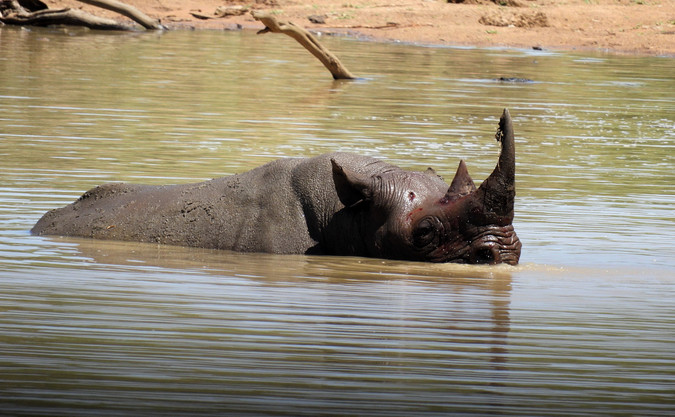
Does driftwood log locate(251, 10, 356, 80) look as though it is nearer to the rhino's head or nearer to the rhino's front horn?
the rhino's head

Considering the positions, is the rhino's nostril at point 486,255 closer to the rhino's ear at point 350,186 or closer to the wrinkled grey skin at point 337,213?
the wrinkled grey skin at point 337,213

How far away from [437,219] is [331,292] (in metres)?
1.17

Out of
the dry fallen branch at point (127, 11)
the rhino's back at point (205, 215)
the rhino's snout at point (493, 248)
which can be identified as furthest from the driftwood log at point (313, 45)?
the rhino's snout at point (493, 248)

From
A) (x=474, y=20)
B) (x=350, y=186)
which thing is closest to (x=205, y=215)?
(x=350, y=186)

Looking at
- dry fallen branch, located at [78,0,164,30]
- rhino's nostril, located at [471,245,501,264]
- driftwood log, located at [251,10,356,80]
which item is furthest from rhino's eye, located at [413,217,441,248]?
dry fallen branch, located at [78,0,164,30]

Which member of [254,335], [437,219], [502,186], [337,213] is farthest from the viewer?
[337,213]

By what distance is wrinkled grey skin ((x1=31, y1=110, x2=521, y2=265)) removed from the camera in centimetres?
829

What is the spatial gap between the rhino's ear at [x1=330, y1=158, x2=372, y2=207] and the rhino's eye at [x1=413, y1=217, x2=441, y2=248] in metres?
0.43

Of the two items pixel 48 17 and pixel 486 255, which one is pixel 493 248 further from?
pixel 48 17

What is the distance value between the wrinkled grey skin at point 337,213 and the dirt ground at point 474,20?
91.5 ft

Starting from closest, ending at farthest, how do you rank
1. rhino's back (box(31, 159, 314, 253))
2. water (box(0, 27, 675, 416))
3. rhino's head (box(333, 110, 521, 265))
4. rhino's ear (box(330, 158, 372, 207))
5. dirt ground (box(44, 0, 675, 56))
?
water (box(0, 27, 675, 416))
rhino's head (box(333, 110, 521, 265))
rhino's ear (box(330, 158, 372, 207))
rhino's back (box(31, 159, 314, 253))
dirt ground (box(44, 0, 675, 56))

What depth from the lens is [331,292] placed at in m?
7.47

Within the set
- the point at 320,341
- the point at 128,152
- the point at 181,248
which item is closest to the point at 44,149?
the point at 128,152

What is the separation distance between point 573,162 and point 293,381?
32.5 ft
